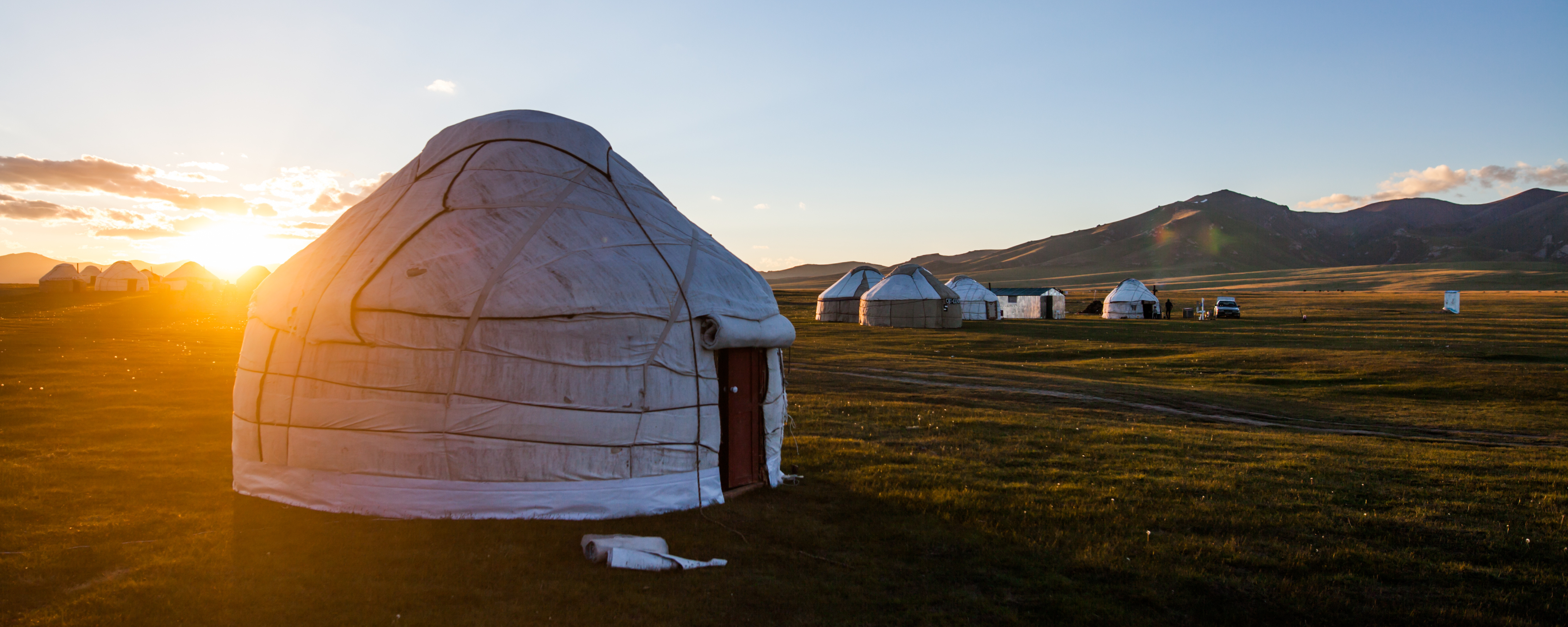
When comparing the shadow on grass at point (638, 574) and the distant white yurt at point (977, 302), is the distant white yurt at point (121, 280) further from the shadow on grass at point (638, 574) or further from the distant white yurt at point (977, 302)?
the shadow on grass at point (638, 574)

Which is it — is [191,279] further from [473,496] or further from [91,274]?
[473,496]

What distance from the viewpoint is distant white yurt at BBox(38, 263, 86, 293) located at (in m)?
67.8

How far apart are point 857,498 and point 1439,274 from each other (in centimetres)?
12649

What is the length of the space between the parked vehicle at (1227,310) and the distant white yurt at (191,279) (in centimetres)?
8010

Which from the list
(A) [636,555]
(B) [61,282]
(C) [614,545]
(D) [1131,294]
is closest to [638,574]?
(A) [636,555]

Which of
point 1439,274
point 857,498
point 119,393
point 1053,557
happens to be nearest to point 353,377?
point 857,498

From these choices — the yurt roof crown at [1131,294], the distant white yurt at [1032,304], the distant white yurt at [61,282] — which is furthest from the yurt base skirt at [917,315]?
the distant white yurt at [61,282]

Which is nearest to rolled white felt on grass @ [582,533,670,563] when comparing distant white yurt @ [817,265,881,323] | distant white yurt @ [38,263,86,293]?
distant white yurt @ [817,265,881,323]

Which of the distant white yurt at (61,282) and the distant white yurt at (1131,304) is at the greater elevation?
the distant white yurt at (61,282)

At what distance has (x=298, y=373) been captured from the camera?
7574 millimetres

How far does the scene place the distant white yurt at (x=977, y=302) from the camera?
5219cm

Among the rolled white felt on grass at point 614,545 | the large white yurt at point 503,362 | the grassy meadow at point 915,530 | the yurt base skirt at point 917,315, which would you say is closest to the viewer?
the grassy meadow at point 915,530

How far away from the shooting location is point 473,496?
7.18 m

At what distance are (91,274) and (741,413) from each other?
98.6 metres
